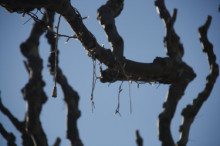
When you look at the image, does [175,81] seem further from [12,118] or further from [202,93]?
[12,118]

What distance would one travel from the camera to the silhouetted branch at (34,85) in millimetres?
1616

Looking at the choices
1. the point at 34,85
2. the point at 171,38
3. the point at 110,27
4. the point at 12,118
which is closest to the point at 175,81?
the point at 171,38

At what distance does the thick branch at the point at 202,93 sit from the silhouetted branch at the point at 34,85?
1.44 metres

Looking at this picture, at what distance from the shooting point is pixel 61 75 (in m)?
2.05

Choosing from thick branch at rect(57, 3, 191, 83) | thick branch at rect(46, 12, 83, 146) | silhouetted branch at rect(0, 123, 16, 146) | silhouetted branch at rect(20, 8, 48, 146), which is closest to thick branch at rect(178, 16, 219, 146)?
thick branch at rect(57, 3, 191, 83)

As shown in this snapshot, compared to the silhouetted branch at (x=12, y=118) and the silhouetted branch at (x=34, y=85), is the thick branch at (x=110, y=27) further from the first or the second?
the silhouetted branch at (x=12, y=118)

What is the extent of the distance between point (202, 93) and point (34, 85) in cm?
169

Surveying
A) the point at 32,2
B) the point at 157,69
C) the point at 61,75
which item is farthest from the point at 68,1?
the point at 157,69

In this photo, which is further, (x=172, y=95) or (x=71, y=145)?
(x=172, y=95)

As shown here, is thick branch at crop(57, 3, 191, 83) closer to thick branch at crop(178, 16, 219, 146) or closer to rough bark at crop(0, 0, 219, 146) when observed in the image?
rough bark at crop(0, 0, 219, 146)

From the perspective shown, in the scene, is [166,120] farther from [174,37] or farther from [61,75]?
[61,75]

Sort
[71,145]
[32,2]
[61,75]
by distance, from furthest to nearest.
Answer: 1. [32,2]
2. [61,75]
3. [71,145]

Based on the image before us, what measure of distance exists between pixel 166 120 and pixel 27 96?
1.21 m

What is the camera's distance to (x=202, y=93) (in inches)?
94.4
